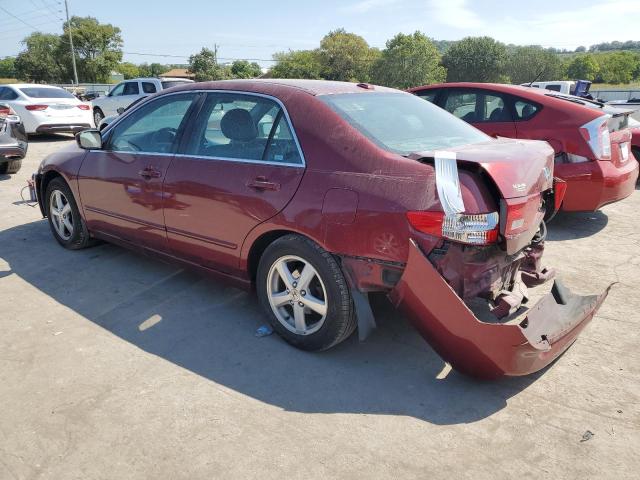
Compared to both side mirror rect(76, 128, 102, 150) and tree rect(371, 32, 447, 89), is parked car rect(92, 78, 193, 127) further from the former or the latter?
tree rect(371, 32, 447, 89)

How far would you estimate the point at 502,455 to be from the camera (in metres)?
2.40

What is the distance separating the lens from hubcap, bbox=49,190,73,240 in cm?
523

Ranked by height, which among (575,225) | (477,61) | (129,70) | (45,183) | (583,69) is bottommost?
(575,225)

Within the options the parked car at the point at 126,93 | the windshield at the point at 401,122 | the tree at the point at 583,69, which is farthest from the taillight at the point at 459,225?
the tree at the point at 583,69

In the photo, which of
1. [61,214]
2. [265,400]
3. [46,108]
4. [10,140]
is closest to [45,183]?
[61,214]

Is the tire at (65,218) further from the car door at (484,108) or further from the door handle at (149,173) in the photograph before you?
the car door at (484,108)

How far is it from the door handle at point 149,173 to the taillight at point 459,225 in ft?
7.24

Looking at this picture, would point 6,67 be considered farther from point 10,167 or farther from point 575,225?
point 575,225

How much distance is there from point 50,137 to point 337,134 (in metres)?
14.7

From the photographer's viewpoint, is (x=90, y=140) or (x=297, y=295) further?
(x=90, y=140)

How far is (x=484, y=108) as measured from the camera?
21.2 feet

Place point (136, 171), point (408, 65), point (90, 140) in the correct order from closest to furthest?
point (136, 171), point (90, 140), point (408, 65)

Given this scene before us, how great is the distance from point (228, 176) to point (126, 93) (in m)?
16.2

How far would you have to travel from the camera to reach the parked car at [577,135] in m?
5.55
